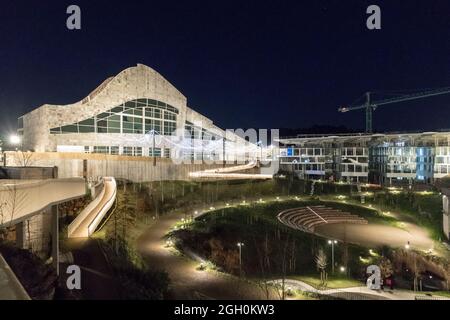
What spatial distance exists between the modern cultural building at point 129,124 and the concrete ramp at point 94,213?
15.5m

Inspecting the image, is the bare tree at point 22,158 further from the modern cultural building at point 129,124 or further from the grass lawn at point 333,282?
the grass lawn at point 333,282

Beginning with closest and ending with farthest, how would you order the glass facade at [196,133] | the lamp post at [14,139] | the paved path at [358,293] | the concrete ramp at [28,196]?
the concrete ramp at [28,196] < the paved path at [358,293] < the lamp post at [14,139] < the glass facade at [196,133]

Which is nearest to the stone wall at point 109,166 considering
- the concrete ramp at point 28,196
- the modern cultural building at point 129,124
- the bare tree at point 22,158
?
the bare tree at point 22,158

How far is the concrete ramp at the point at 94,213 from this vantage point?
56.0 feet

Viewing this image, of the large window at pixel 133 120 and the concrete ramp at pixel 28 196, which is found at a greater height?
the large window at pixel 133 120

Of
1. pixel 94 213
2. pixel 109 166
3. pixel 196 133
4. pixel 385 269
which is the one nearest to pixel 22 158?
pixel 109 166

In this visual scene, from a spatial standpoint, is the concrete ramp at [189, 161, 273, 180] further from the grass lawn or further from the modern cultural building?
the grass lawn

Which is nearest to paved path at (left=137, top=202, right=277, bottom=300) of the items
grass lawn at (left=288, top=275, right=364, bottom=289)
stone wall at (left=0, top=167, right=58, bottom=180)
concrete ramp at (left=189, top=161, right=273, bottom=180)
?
grass lawn at (left=288, top=275, right=364, bottom=289)

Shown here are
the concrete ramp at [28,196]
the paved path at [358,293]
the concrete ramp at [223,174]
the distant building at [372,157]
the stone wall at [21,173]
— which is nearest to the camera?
the concrete ramp at [28,196]

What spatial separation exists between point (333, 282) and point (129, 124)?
110 feet

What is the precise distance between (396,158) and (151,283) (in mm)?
59603

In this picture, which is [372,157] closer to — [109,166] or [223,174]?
[223,174]
